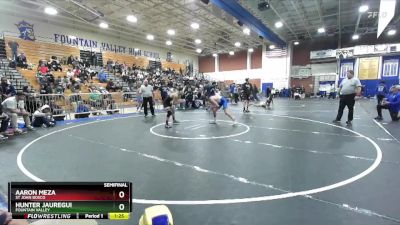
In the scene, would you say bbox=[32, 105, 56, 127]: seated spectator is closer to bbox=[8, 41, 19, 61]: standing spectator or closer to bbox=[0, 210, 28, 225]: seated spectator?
bbox=[0, 210, 28, 225]: seated spectator

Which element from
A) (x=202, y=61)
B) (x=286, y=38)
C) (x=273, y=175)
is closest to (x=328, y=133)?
(x=273, y=175)

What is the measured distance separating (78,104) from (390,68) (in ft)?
94.2

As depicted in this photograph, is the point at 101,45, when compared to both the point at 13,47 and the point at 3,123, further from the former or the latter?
the point at 3,123

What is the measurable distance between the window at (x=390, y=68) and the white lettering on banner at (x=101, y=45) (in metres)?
24.9

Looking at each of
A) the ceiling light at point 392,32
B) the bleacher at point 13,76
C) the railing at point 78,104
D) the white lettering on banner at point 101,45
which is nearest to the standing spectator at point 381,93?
the ceiling light at point 392,32

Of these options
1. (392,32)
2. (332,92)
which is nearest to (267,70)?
(332,92)

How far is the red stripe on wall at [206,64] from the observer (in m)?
35.9

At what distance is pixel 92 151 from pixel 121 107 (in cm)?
983

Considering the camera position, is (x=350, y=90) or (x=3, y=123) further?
(x=350, y=90)

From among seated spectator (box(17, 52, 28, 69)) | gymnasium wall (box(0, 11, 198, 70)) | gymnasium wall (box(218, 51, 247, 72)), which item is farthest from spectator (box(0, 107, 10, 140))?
gymnasium wall (box(218, 51, 247, 72))

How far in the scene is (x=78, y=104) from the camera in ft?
38.3

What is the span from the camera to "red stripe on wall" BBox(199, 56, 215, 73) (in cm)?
3591

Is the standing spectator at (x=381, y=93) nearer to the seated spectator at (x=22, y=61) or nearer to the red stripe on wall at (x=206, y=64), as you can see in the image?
the seated spectator at (x=22, y=61)
